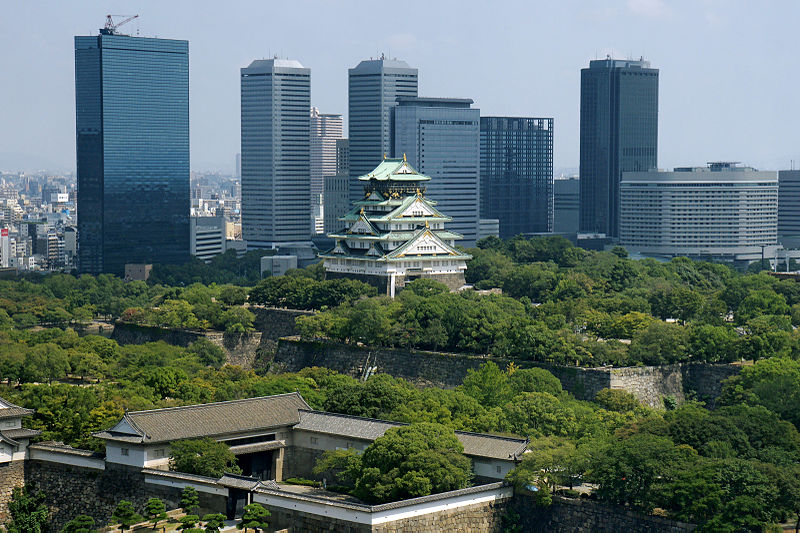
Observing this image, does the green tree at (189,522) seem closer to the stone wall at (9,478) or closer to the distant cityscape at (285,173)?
the stone wall at (9,478)

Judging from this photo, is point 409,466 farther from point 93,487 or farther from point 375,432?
point 93,487

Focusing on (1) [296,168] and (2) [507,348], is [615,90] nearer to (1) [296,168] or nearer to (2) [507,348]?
(1) [296,168]

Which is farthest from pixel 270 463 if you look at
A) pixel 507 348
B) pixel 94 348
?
pixel 94 348

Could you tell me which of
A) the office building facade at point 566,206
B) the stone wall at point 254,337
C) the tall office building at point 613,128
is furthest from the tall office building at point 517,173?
the stone wall at point 254,337

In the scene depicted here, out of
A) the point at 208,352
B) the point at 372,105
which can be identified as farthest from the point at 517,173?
the point at 208,352

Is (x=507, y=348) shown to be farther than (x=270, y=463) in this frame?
Yes

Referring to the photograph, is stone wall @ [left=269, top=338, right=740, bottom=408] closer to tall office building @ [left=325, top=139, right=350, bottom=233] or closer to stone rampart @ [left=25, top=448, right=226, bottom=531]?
stone rampart @ [left=25, top=448, right=226, bottom=531]
